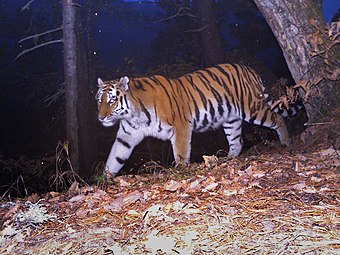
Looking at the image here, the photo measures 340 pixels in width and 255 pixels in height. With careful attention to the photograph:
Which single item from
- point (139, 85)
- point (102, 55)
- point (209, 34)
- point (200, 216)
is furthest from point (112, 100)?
point (200, 216)

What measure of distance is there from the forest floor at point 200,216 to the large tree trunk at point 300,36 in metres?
1.17

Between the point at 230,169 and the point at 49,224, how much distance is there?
132 centimetres

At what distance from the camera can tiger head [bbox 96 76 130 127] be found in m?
4.40

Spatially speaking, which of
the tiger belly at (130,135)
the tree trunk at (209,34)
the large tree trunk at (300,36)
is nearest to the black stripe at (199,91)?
the tree trunk at (209,34)

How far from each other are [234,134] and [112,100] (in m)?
1.67

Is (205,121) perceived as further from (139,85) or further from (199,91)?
(139,85)

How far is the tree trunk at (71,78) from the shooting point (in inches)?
195

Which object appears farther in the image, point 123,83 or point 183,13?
point 183,13

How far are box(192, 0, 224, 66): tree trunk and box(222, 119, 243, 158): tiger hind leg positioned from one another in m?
0.89

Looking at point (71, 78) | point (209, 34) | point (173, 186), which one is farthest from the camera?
point (209, 34)

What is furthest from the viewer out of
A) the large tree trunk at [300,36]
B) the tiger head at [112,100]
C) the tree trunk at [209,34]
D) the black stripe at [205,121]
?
the tree trunk at [209,34]

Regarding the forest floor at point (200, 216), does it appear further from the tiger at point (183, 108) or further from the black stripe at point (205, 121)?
the black stripe at point (205, 121)

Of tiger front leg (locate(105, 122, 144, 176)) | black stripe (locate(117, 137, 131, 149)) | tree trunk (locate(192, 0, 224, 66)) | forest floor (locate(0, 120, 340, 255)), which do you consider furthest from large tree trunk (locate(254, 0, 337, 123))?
black stripe (locate(117, 137, 131, 149))

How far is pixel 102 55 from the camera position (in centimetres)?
539
